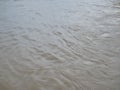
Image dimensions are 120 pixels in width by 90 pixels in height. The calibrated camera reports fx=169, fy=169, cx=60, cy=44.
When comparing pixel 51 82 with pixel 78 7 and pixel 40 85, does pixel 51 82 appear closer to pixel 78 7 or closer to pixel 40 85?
pixel 40 85

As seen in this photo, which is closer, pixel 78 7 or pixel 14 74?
pixel 14 74

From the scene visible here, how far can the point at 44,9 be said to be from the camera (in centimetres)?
408

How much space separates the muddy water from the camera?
6.55 feet

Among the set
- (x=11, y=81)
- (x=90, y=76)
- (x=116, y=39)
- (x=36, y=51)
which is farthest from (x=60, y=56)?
(x=116, y=39)

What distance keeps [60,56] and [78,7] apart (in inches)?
80.4

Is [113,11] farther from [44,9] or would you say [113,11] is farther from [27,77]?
[27,77]

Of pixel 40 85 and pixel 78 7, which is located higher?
pixel 78 7

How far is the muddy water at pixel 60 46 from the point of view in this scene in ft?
6.55

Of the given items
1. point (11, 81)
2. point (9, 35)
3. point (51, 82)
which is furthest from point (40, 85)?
point (9, 35)

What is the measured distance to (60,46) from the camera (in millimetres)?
2672

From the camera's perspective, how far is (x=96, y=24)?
3268 millimetres

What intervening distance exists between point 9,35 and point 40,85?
1456 millimetres

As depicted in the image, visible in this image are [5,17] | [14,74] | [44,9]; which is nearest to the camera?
[14,74]

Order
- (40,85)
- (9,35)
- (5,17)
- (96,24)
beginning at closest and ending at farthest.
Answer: (40,85), (9,35), (96,24), (5,17)
